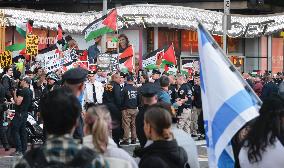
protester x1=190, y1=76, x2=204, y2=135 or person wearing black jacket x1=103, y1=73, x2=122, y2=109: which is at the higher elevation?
person wearing black jacket x1=103, y1=73, x2=122, y2=109

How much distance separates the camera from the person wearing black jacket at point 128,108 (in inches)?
762

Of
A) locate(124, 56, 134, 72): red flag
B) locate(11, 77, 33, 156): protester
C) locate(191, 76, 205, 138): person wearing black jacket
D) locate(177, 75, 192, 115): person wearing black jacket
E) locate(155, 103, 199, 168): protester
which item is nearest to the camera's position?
locate(155, 103, 199, 168): protester

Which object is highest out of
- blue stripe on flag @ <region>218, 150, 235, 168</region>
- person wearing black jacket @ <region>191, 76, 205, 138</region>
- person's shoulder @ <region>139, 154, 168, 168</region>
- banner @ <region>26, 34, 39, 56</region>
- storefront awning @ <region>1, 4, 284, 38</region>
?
storefront awning @ <region>1, 4, 284, 38</region>

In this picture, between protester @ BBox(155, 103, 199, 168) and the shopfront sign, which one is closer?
protester @ BBox(155, 103, 199, 168)

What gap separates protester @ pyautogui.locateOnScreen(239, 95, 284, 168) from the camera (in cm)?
608

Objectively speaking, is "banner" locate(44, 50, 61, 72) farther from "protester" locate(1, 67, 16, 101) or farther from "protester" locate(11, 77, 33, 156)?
"protester" locate(11, 77, 33, 156)

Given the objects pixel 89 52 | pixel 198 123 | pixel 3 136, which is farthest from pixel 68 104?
pixel 89 52

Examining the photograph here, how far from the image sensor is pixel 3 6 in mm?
43531

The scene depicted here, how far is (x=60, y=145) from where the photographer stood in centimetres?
439

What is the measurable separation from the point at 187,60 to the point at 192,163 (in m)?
34.7

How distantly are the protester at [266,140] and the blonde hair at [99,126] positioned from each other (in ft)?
4.00

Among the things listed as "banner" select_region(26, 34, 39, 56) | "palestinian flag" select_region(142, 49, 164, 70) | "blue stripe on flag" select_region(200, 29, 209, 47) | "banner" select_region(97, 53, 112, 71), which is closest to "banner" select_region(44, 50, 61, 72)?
"banner" select_region(26, 34, 39, 56)

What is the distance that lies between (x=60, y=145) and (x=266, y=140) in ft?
7.32

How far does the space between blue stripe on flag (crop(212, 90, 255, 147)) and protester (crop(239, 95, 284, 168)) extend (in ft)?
0.52
